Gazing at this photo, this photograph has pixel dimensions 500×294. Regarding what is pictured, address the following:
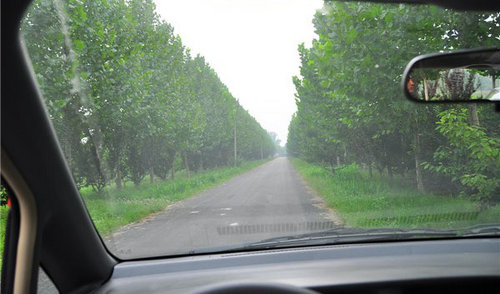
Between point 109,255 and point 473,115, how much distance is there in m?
4.66

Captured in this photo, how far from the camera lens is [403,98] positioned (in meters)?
4.28

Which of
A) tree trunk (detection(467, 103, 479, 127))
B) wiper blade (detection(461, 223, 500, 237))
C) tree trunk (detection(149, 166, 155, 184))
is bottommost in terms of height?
wiper blade (detection(461, 223, 500, 237))

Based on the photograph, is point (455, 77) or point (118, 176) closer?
point (455, 77)

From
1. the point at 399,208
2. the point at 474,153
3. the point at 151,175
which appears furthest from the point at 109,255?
the point at 474,153

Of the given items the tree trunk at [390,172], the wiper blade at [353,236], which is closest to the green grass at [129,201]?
the wiper blade at [353,236]

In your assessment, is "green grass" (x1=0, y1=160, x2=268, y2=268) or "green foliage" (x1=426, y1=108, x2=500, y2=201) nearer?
"green grass" (x1=0, y1=160, x2=268, y2=268)

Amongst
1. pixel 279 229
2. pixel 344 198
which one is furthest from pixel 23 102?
pixel 344 198

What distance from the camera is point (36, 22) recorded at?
9.07ft

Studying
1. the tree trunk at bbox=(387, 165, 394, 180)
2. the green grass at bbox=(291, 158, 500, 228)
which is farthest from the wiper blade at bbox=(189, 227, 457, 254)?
the tree trunk at bbox=(387, 165, 394, 180)

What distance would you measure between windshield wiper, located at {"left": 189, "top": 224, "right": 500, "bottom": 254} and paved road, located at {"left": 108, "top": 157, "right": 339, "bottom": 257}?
306 mm

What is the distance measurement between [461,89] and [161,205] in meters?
3.98

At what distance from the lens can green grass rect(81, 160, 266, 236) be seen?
10.6 ft

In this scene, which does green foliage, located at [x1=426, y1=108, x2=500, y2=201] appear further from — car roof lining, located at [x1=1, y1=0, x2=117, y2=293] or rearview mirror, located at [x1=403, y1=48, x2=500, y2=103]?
car roof lining, located at [x1=1, y1=0, x2=117, y2=293]

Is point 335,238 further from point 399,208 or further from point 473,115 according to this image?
point 473,115
